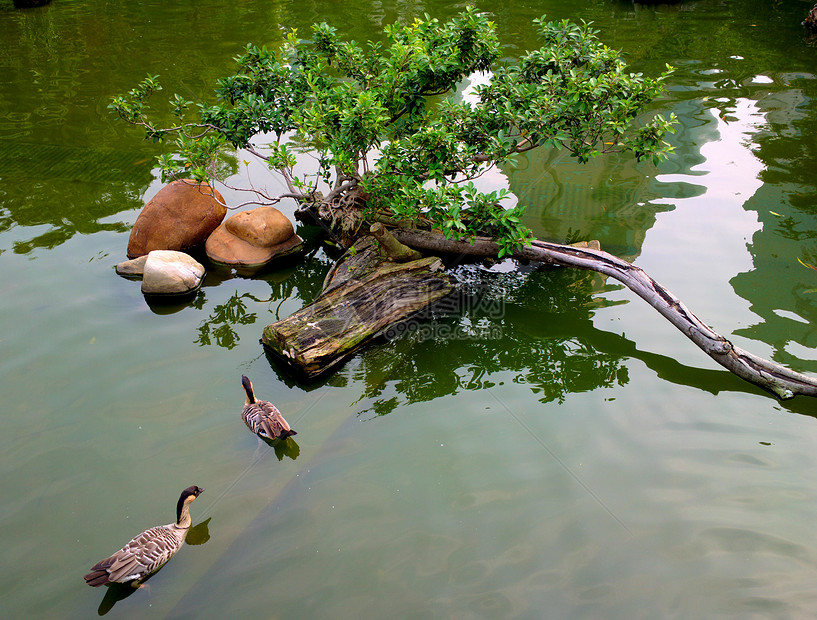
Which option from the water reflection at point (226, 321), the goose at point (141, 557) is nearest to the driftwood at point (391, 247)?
the water reflection at point (226, 321)

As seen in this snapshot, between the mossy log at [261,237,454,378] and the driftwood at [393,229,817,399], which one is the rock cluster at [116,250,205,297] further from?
the driftwood at [393,229,817,399]

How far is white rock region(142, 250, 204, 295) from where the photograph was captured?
6.96m

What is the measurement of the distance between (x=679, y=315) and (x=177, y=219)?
591 cm

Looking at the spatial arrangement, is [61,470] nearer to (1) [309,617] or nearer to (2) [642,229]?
(1) [309,617]

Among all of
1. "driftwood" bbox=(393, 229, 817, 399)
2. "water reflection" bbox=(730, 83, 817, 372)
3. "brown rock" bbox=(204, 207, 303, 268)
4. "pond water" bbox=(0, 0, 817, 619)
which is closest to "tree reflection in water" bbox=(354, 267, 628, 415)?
"pond water" bbox=(0, 0, 817, 619)

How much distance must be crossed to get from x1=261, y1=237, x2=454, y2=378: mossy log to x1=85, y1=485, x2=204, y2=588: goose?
182cm

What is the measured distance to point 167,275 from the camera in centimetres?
696

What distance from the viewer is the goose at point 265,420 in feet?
16.7

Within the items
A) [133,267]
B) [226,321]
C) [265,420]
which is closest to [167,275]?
[133,267]

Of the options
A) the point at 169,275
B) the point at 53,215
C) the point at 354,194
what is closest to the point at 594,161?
the point at 354,194

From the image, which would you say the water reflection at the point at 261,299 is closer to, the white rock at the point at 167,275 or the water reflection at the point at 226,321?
the water reflection at the point at 226,321

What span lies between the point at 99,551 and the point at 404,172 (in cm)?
442

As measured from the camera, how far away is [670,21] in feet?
50.7

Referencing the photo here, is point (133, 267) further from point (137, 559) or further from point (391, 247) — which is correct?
point (137, 559)
